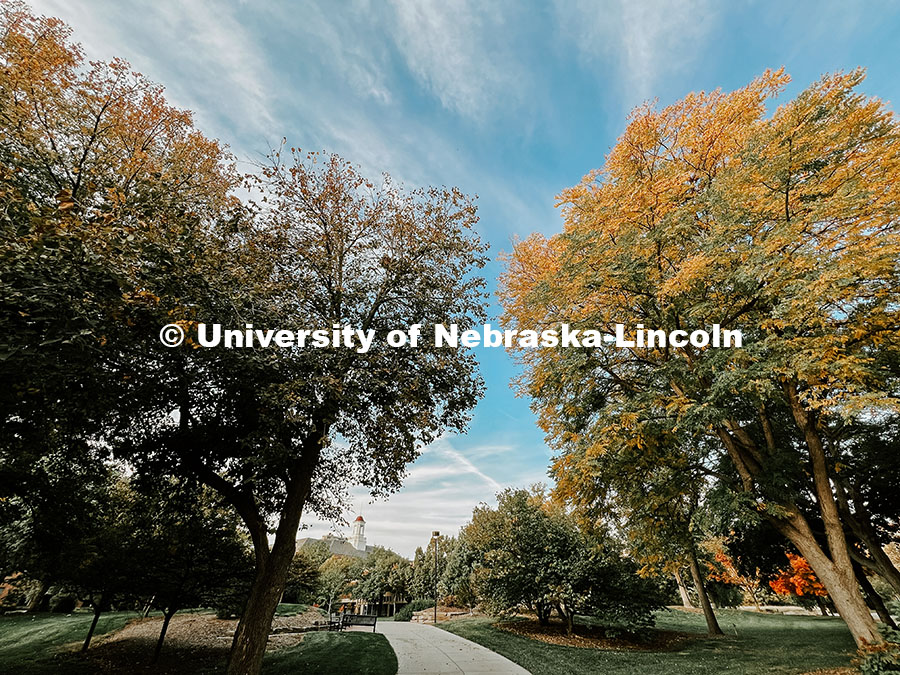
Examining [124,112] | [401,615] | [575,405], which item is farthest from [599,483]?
[401,615]

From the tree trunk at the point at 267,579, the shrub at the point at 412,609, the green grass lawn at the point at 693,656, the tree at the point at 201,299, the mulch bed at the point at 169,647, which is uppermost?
the tree at the point at 201,299

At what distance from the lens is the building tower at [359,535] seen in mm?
77188

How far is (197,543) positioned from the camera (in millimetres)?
11430

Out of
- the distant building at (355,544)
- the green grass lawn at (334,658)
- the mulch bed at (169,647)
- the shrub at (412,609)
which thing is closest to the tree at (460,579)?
the shrub at (412,609)

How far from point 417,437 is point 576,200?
8.35m

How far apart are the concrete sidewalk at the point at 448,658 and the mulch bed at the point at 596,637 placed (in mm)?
3505

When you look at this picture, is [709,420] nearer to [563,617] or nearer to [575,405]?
[575,405]

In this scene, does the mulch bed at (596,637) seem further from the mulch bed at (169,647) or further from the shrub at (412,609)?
the shrub at (412,609)

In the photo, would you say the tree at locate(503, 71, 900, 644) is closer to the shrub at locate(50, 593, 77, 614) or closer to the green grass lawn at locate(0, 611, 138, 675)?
the green grass lawn at locate(0, 611, 138, 675)

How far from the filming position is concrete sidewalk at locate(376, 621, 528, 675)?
9.02 meters

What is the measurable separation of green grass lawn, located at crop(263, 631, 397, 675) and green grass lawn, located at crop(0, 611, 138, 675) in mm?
4892

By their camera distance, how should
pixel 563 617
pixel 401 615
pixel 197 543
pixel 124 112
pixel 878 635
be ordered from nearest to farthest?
pixel 878 635 → pixel 124 112 → pixel 197 543 → pixel 563 617 → pixel 401 615

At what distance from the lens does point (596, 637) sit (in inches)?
625

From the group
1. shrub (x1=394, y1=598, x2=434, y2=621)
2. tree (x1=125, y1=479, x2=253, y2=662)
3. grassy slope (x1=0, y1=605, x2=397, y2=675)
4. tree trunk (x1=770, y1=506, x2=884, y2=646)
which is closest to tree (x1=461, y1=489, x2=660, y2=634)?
grassy slope (x1=0, y1=605, x2=397, y2=675)
